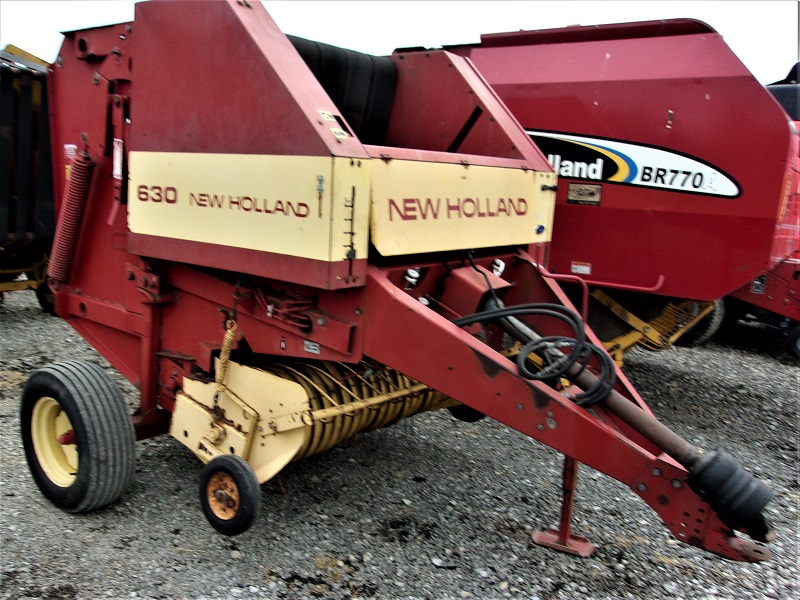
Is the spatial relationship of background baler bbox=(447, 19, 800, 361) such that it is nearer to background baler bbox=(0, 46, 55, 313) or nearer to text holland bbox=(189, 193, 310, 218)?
text holland bbox=(189, 193, 310, 218)

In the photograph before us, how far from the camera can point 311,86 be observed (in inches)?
99.0

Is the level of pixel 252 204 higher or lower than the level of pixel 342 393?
higher

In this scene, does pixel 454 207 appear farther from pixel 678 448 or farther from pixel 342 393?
pixel 678 448

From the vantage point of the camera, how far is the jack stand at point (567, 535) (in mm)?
2754

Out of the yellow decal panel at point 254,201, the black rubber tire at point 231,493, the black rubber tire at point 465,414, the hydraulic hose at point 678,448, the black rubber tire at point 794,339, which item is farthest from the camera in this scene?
the black rubber tire at point 794,339

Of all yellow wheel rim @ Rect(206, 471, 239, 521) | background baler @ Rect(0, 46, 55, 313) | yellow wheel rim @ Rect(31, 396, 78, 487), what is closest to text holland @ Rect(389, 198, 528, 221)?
yellow wheel rim @ Rect(206, 471, 239, 521)

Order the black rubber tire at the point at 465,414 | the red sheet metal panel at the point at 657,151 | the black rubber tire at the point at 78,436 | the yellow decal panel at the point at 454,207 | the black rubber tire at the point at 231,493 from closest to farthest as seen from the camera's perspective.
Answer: the yellow decal panel at the point at 454,207 → the black rubber tire at the point at 231,493 → the black rubber tire at the point at 78,436 → the black rubber tire at the point at 465,414 → the red sheet metal panel at the point at 657,151

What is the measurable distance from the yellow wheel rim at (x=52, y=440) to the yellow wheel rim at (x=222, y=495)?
2.47 ft

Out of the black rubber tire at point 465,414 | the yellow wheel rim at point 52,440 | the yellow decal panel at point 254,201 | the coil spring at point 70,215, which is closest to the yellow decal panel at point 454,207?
the yellow decal panel at point 254,201

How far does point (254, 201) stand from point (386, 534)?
59.8 inches

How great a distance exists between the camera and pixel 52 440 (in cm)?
311

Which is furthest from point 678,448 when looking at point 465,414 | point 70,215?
point 70,215

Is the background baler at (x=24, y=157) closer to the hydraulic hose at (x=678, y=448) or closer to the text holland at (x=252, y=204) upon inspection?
the text holland at (x=252, y=204)

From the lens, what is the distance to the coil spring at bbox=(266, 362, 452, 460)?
2.86 metres
